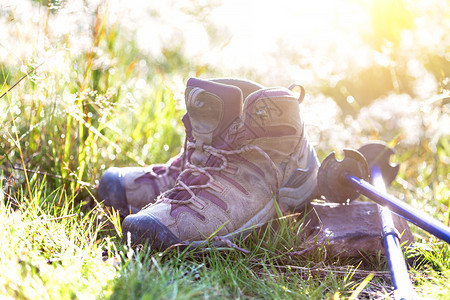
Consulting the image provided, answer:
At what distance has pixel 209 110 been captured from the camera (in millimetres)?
1908

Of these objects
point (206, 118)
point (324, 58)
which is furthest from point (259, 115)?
point (324, 58)

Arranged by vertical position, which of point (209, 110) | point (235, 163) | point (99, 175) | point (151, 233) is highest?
point (209, 110)

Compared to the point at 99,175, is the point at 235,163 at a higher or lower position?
higher

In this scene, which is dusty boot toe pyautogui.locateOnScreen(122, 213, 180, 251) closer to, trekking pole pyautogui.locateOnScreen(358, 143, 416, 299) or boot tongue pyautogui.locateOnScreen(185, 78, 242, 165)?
boot tongue pyautogui.locateOnScreen(185, 78, 242, 165)

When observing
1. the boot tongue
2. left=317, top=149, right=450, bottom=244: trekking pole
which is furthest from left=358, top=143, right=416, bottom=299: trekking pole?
the boot tongue

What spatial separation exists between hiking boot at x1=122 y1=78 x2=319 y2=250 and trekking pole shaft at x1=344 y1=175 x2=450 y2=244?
0.24 m

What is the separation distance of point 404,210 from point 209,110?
85 centimetres

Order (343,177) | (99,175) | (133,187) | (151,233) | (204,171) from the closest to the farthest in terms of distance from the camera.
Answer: (151,233) < (204,171) < (343,177) < (133,187) < (99,175)

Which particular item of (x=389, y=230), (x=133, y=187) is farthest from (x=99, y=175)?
(x=389, y=230)

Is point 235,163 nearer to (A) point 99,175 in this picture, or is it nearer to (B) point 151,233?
(B) point 151,233

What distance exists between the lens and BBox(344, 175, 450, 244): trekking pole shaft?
152 centimetres

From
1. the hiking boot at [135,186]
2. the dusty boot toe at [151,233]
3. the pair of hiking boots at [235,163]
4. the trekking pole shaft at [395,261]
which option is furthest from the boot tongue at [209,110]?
the trekking pole shaft at [395,261]

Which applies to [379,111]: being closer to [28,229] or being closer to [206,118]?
[206,118]

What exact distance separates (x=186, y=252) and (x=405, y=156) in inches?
94.9
